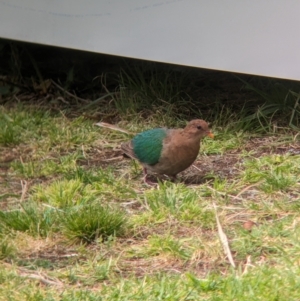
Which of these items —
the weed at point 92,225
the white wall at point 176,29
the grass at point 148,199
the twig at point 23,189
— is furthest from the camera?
the white wall at point 176,29

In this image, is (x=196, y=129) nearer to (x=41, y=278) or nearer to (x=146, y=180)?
(x=146, y=180)

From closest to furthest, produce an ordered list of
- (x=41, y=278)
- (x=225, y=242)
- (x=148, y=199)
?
(x=41, y=278) → (x=225, y=242) → (x=148, y=199)

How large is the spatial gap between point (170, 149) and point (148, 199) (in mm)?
610

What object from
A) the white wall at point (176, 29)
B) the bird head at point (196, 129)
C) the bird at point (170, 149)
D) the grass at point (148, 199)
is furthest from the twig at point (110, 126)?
the bird head at point (196, 129)

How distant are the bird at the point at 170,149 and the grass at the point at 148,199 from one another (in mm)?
117

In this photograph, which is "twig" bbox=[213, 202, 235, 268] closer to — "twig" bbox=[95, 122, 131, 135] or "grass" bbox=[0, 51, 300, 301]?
"grass" bbox=[0, 51, 300, 301]

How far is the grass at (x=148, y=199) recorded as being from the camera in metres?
4.14

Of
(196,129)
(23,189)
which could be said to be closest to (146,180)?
(196,129)

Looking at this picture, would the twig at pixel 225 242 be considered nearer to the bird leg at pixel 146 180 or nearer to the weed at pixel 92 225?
the weed at pixel 92 225

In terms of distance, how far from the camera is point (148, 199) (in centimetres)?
522

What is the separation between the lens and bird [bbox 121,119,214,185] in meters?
5.71

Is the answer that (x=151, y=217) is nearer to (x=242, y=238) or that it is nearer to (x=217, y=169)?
(x=242, y=238)

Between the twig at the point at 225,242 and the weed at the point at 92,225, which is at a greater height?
the twig at the point at 225,242

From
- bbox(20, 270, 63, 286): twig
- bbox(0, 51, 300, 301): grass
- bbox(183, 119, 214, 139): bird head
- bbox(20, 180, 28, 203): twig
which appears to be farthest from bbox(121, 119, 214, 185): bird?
bbox(20, 270, 63, 286): twig
